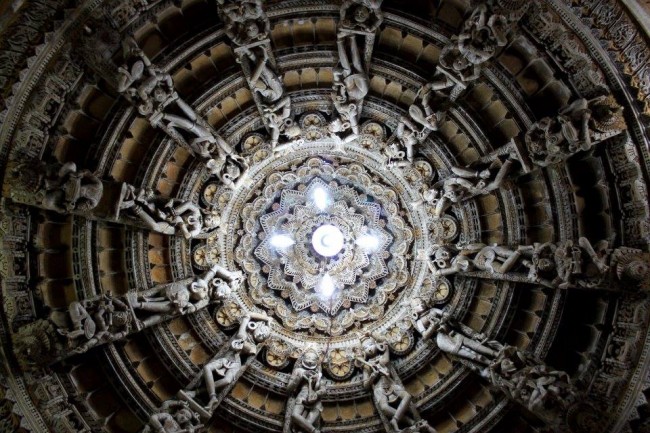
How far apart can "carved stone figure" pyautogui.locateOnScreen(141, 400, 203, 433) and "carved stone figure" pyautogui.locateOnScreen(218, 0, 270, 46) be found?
8.44 meters

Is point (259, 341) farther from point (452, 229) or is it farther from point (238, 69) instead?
point (238, 69)

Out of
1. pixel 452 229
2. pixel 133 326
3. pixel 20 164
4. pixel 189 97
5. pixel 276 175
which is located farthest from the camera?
pixel 276 175

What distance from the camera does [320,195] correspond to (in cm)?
1652

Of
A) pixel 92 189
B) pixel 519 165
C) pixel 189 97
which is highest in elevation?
pixel 189 97

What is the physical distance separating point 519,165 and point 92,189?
9.53m

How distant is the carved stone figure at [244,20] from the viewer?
11586 mm

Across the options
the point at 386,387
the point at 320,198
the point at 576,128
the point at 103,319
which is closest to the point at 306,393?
the point at 386,387

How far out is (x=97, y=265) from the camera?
1289 cm

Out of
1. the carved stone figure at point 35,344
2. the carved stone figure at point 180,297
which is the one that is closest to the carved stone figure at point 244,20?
the carved stone figure at point 180,297

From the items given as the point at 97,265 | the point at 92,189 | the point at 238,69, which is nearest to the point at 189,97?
the point at 238,69

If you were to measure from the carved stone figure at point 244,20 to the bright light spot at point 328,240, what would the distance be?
6.66 m

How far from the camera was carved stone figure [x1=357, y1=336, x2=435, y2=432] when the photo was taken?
13367mm

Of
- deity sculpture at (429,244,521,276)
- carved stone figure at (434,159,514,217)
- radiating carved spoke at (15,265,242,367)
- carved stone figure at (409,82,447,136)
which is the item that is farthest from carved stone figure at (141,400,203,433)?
carved stone figure at (409,82,447,136)

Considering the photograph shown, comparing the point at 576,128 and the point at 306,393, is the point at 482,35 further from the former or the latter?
the point at 306,393
